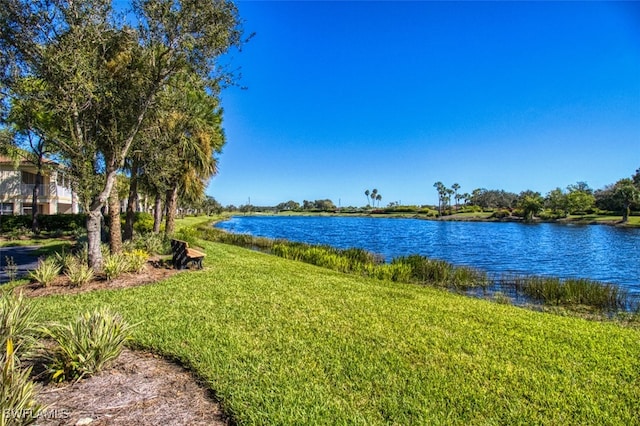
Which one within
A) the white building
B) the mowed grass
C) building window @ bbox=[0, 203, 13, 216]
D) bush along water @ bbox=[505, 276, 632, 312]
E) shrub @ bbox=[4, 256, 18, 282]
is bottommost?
bush along water @ bbox=[505, 276, 632, 312]

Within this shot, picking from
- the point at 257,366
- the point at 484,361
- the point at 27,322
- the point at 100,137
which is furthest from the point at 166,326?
the point at 100,137

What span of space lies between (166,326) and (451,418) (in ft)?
14.7

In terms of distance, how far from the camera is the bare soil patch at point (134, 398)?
325cm

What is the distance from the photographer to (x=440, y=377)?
13.5 ft

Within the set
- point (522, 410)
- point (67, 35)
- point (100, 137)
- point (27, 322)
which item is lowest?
point (522, 410)

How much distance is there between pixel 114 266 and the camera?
8750mm

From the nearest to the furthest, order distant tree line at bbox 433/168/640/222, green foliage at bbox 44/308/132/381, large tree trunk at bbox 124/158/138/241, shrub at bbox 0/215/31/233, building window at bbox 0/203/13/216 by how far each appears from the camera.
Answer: green foliage at bbox 44/308/132/381
large tree trunk at bbox 124/158/138/241
shrub at bbox 0/215/31/233
building window at bbox 0/203/13/216
distant tree line at bbox 433/168/640/222

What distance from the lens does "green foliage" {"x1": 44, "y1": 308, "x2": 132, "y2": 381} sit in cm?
392

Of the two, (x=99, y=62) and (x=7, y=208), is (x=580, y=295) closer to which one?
(x=99, y=62)

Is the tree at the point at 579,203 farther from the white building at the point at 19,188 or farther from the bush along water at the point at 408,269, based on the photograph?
the white building at the point at 19,188

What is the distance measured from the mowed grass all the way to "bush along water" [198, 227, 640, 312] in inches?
177

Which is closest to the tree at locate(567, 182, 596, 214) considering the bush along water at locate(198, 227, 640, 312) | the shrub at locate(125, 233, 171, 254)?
the bush along water at locate(198, 227, 640, 312)

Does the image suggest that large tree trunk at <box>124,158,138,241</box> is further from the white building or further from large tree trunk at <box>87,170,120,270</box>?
the white building

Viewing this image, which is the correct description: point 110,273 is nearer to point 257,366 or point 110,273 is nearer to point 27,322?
point 27,322
